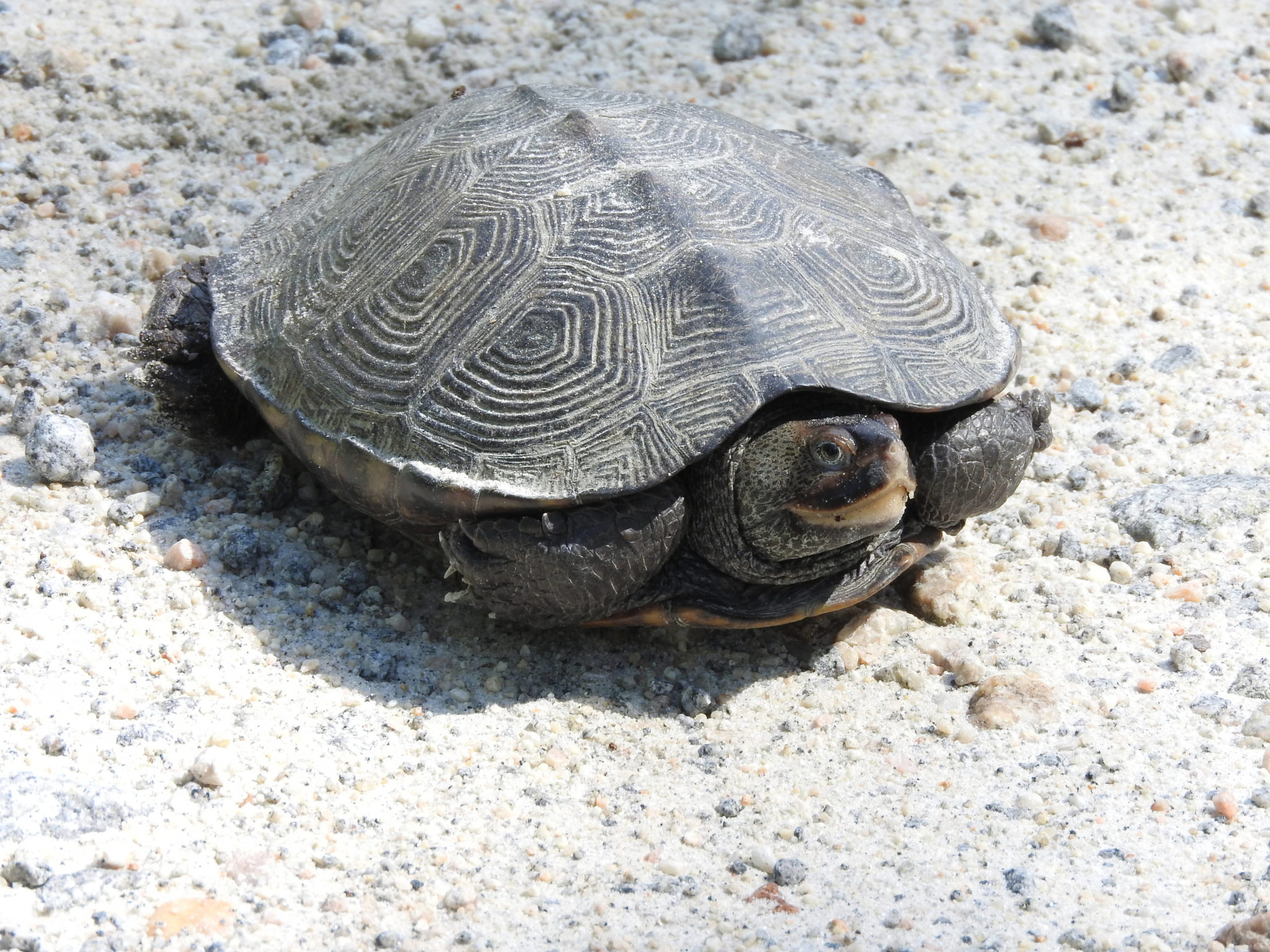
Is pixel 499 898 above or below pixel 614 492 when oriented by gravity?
below

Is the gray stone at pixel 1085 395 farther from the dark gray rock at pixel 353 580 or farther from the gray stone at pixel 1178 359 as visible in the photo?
the dark gray rock at pixel 353 580

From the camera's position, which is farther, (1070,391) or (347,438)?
(1070,391)

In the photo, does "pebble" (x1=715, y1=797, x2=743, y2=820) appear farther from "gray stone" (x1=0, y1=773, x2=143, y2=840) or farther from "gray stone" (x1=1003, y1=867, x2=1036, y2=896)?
"gray stone" (x1=0, y1=773, x2=143, y2=840)

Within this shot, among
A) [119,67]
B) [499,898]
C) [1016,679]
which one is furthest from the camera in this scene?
[119,67]

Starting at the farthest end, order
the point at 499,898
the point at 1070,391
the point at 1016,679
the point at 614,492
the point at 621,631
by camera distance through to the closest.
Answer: the point at 1070,391 → the point at 621,631 → the point at 1016,679 → the point at 614,492 → the point at 499,898

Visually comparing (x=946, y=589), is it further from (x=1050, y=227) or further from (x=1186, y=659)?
(x=1050, y=227)

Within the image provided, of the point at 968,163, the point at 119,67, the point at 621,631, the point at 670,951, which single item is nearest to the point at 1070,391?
the point at 968,163

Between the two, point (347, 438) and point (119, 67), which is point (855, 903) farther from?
point (119, 67)

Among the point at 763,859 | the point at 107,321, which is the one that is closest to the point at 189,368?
the point at 107,321

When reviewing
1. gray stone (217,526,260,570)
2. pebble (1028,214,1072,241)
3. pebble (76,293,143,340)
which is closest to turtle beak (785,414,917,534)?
gray stone (217,526,260,570)
